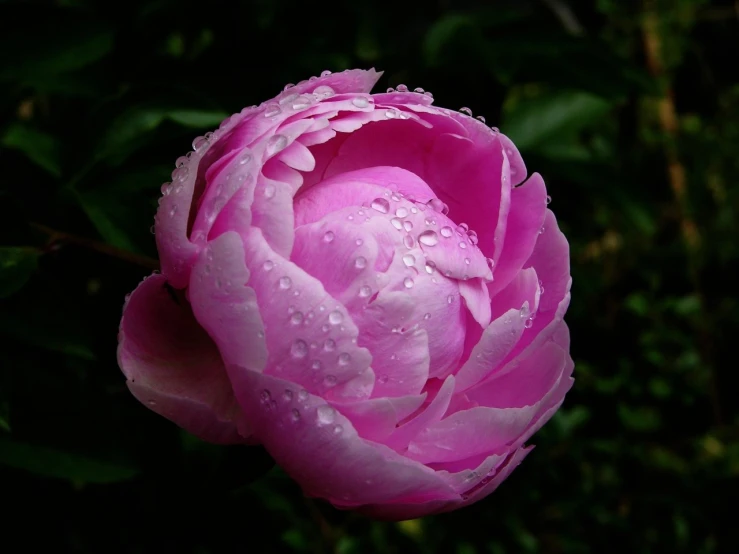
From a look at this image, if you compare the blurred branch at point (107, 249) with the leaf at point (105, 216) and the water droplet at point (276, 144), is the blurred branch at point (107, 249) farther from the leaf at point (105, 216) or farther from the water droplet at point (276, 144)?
the water droplet at point (276, 144)

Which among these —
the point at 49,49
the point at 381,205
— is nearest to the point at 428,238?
the point at 381,205

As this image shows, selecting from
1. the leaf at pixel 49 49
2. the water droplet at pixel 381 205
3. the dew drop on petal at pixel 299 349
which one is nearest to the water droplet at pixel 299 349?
the dew drop on petal at pixel 299 349

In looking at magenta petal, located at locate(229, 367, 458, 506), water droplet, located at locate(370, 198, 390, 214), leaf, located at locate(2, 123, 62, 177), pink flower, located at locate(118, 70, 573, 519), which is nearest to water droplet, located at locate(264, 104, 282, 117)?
pink flower, located at locate(118, 70, 573, 519)

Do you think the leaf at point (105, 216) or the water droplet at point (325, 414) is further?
the leaf at point (105, 216)

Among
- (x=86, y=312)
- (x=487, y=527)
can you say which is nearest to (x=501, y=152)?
(x=86, y=312)

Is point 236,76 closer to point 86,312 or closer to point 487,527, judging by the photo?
point 86,312
